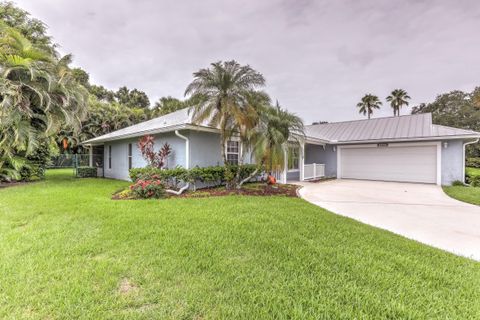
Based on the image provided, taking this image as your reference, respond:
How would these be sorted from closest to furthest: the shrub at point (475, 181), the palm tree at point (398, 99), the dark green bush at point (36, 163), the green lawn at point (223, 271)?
the green lawn at point (223, 271)
the shrub at point (475, 181)
the dark green bush at point (36, 163)
the palm tree at point (398, 99)

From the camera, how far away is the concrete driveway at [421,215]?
4359 mm

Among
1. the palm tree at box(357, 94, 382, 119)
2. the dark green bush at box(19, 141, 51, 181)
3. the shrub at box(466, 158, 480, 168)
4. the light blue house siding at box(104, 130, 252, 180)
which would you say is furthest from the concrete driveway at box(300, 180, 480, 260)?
the palm tree at box(357, 94, 382, 119)

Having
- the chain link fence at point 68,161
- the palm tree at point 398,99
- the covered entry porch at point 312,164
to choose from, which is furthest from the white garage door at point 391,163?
the chain link fence at point 68,161

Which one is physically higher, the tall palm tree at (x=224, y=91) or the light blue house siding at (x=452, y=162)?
the tall palm tree at (x=224, y=91)

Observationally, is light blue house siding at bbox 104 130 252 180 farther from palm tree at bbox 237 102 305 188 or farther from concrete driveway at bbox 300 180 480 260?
concrete driveway at bbox 300 180 480 260

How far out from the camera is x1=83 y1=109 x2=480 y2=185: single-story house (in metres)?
10.0

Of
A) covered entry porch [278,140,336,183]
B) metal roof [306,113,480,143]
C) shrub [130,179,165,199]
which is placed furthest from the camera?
covered entry porch [278,140,336,183]

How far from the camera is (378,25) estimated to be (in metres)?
9.69

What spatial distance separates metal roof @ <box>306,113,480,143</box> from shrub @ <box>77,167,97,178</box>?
15.0m

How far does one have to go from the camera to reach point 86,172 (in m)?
15.4

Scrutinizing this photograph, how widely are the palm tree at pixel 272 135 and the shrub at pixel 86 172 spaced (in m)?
12.7

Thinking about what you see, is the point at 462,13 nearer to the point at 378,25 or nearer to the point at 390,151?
the point at 378,25

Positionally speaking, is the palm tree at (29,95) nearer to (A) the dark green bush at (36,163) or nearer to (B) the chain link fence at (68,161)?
(A) the dark green bush at (36,163)

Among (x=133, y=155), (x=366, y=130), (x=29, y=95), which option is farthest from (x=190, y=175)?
(x=366, y=130)
